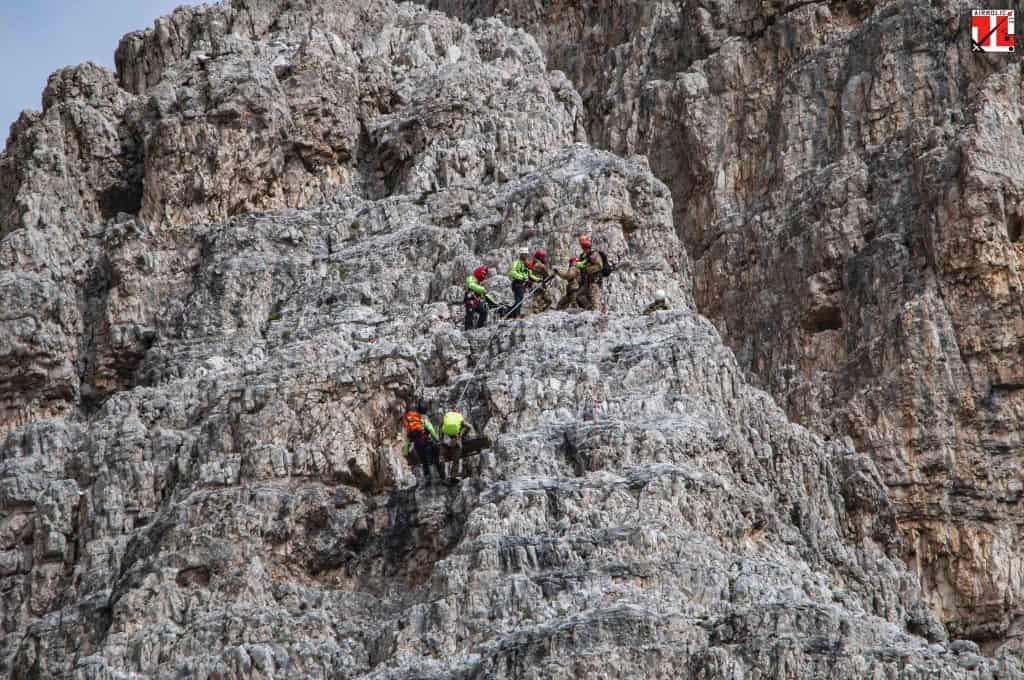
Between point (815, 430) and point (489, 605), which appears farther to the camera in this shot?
point (815, 430)

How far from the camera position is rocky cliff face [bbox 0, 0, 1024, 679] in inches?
2365

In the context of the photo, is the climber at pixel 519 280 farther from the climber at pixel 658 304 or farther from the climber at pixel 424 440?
the climber at pixel 424 440

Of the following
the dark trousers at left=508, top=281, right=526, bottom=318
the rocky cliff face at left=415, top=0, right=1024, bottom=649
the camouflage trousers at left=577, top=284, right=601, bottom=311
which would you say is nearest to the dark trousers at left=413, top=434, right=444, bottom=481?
the dark trousers at left=508, top=281, right=526, bottom=318

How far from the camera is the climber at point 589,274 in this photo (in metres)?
73.1

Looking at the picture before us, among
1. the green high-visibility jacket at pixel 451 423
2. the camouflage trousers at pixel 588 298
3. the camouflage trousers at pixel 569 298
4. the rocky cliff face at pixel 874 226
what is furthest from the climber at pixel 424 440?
the rocky cliff face at pixel 874 226

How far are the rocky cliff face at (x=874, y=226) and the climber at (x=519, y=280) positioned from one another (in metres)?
14.3

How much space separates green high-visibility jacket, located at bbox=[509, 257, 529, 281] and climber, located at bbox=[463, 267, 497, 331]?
962mm

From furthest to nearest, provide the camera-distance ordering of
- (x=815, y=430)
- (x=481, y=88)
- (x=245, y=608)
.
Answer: (x=481, y=88) → (x=815, y=430) → (x=245, y=608)

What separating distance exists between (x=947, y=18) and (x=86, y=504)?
127 ft

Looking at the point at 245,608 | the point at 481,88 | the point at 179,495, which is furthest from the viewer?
the point at 481,88

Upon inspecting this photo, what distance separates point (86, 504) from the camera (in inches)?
2872

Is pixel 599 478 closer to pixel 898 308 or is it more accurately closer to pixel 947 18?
pixel 898 308

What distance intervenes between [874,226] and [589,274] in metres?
18.5

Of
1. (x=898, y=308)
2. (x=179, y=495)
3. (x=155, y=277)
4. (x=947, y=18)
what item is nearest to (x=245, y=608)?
(x=179, y=495)
